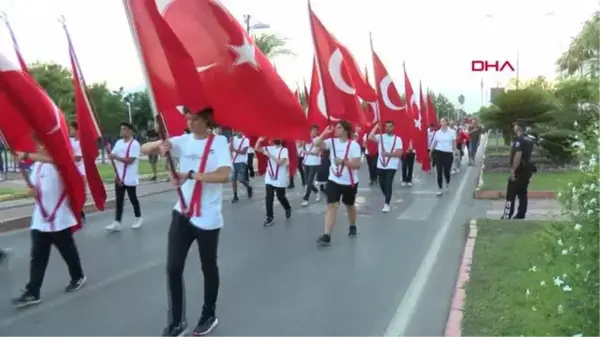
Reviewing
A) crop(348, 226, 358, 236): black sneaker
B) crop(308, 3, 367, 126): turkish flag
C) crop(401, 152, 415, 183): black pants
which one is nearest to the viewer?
crop(308, 3, 367, 126): turkish flag

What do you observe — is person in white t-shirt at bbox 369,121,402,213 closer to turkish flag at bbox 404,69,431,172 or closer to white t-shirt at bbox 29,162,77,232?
turkish flag at bbox 404,69,431,172

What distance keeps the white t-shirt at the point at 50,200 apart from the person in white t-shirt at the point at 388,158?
726 cm

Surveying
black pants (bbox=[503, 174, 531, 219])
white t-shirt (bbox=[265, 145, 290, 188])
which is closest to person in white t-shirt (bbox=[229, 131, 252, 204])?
white t-shirt (bbox=[265, 145, 290, 188])

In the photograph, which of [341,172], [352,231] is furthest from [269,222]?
[341,172]

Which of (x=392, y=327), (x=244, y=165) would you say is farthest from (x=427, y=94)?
(x=392, y=327)

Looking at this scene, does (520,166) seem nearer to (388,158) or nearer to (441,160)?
(388,158)

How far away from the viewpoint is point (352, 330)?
5652 mm

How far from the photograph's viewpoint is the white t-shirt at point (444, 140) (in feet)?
53.7

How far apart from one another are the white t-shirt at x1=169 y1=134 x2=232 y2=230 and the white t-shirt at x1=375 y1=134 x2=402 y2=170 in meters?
7.75

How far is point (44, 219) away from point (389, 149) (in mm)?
8008

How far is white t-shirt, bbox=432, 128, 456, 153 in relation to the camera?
1636cm

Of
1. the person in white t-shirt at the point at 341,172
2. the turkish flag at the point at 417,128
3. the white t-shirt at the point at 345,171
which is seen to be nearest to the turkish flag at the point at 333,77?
the person in white t-shirt at the point at 341,172

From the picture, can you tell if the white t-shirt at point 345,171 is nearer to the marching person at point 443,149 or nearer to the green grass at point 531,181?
the green grass at point 531,181

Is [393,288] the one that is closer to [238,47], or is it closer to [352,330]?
[352,330]
